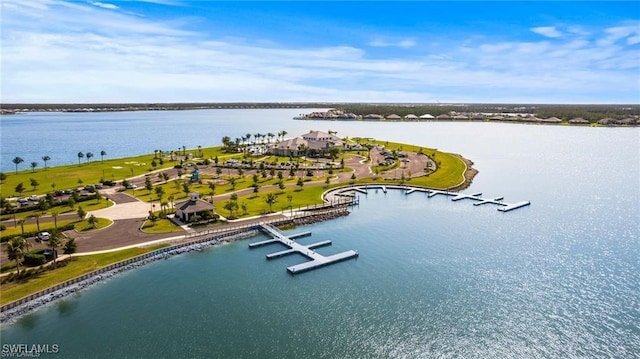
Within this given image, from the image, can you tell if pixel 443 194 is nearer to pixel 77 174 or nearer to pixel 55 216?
pixel 55 216

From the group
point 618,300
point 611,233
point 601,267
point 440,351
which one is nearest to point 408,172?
point 611,233

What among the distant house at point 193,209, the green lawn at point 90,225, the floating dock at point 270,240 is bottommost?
the floating dock at point 270,240

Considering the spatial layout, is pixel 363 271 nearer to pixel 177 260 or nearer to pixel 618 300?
pixel 177 260

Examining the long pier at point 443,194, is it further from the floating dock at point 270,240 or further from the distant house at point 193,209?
the distant house at point 193,209

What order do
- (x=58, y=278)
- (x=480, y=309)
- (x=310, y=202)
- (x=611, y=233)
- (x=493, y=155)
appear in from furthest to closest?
(x=493, y=155) < (x=310, y=202) < (x=611, y=233) < (x=58, y=278) < (x=480, y=309)

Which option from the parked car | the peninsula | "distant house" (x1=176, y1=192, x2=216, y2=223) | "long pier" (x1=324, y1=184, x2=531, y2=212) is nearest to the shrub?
the peninsula

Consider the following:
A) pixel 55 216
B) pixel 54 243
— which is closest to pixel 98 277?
pixel 54 243

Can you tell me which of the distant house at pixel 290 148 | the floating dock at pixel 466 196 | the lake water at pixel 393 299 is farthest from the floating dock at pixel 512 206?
the distant house at pixel 290 148
